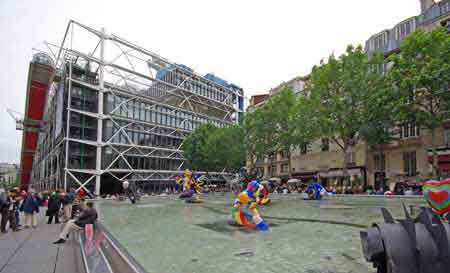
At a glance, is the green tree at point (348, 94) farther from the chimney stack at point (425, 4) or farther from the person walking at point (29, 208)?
the person walking at point (29, 208)

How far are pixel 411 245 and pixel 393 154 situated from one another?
112ft

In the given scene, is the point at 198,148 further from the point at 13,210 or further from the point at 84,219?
the point at 84,219

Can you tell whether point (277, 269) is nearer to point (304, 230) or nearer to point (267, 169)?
point (304, 230)

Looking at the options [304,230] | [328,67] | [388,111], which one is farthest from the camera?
[328,67]

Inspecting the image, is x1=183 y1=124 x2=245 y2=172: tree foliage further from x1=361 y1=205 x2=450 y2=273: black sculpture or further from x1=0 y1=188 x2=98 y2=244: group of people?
x1=361 y1=205 x2=450 y2=273: black sculpture

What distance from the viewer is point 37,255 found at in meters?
8.02

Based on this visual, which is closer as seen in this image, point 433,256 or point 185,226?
point 433,256

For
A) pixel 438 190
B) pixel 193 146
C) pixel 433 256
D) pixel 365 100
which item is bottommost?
pixel 433 256

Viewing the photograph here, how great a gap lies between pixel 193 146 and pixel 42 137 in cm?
4727

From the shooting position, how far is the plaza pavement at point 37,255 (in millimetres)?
6738

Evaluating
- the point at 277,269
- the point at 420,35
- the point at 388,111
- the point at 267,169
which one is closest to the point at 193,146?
the point at 267,169

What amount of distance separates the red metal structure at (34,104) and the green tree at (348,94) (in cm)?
4945

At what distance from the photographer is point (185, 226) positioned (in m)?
10.5

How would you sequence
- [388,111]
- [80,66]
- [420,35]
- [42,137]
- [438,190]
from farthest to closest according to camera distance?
[42,137] < [80,66] < [388,111] < [420,35] < [438,190]
